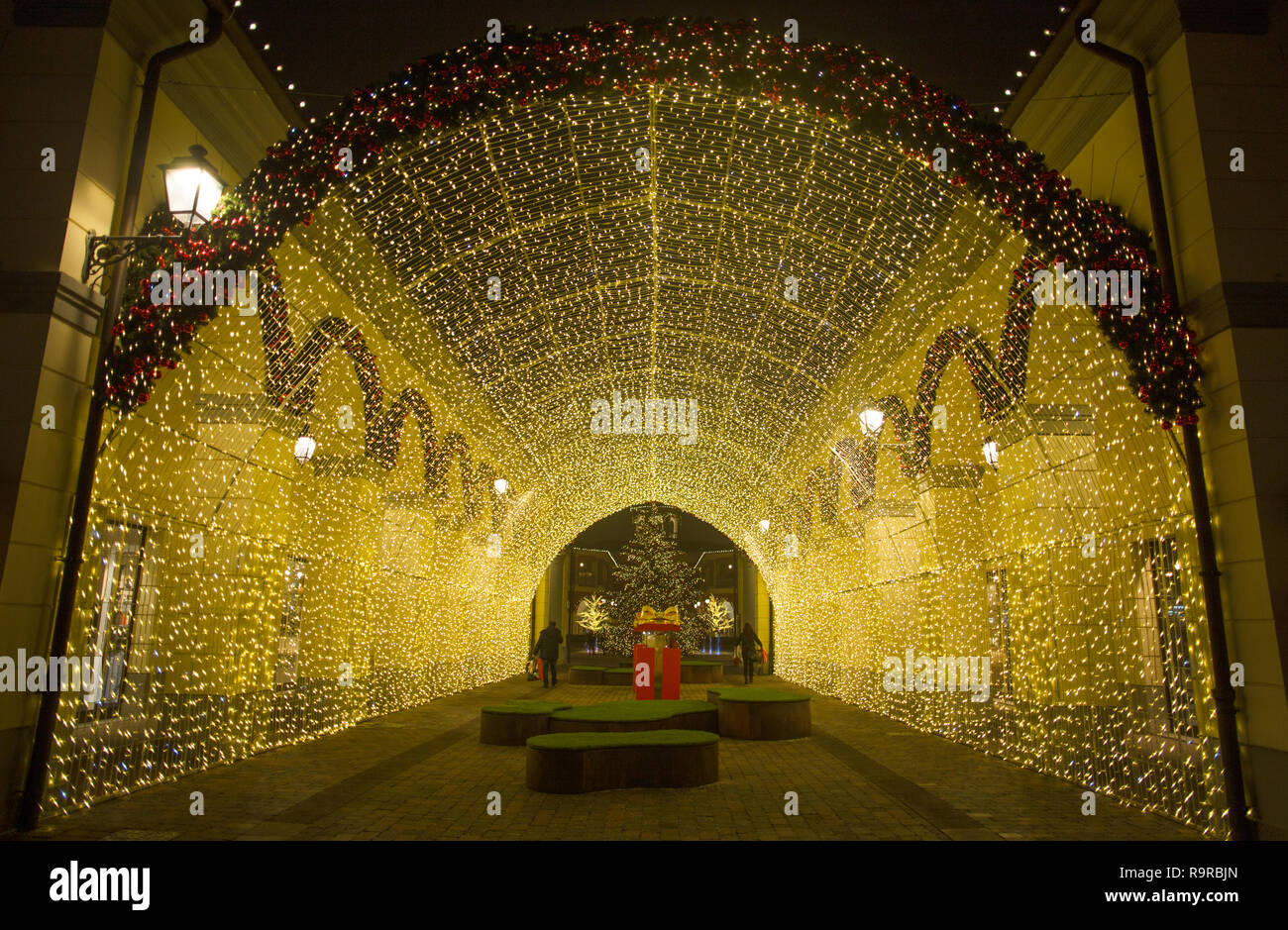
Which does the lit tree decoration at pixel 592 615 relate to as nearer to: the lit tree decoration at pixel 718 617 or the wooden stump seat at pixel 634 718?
the lit tree decoration at pixel 718 617

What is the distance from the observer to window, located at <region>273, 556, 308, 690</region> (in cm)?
938

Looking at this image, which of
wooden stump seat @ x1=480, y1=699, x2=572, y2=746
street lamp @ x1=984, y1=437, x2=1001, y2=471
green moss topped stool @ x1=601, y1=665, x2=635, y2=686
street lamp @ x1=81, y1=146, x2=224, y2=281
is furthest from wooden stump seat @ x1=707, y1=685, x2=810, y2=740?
green moss topped stool @ x1=601, y1=665, x2=635, y2=686

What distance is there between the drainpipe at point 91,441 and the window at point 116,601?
2.73 feet

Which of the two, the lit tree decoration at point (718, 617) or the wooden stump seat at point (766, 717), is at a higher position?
the lit tree decoration at point (718, 617)

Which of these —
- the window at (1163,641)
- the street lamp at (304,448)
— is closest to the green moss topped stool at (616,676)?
the street lamp at (304,448)

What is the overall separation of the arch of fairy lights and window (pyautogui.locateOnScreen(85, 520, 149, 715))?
0.27 m

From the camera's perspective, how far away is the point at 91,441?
17.6ft

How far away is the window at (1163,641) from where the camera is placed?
5617 mm

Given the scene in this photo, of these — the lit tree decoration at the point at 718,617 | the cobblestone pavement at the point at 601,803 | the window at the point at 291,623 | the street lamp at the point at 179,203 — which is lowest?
the cobblestone pavement at the point at 601,803

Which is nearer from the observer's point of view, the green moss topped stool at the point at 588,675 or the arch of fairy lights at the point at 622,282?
the arch of fairy lights at the point at 622,282

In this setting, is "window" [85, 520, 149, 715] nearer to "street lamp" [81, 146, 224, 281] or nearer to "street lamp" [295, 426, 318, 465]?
"street lamp" [81, 146, 224, 281]

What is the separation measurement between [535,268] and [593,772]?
19.1ft

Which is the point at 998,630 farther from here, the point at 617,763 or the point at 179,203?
the point at 179,203

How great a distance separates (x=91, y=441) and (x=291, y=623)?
4839mm
